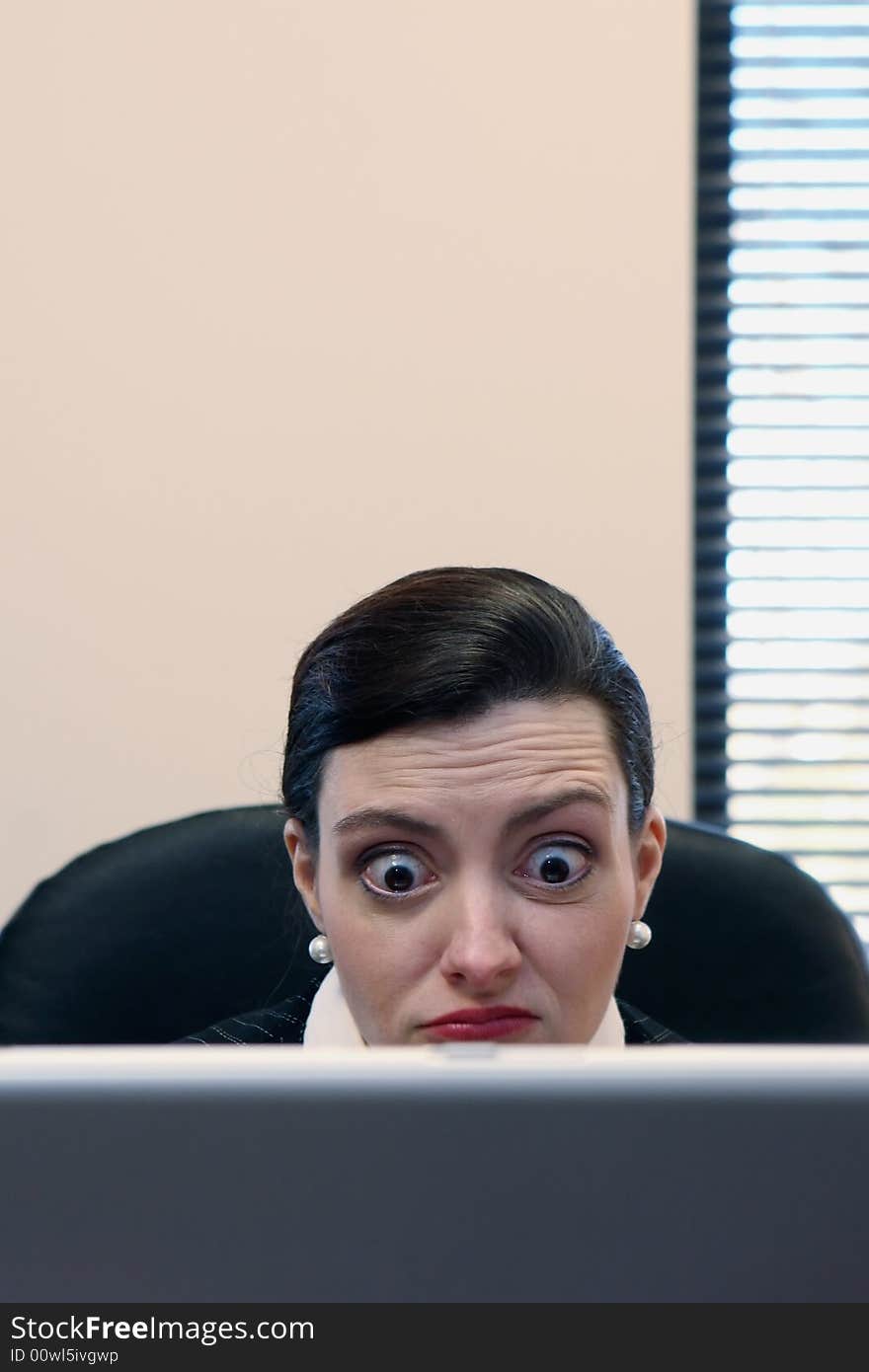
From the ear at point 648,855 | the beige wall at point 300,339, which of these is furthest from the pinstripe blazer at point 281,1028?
the beige wall at point 300,339

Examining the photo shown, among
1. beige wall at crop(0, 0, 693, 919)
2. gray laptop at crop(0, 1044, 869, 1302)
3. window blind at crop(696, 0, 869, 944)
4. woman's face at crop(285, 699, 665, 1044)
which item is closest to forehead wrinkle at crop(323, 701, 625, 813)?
woman's face at crop(285, 699, 665, 1044)

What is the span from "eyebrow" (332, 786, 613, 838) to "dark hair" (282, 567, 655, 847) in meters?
0.07

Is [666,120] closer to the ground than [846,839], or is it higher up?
higher up

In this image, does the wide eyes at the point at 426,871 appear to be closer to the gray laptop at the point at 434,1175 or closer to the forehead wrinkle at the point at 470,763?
the forehead wrinkle at the point at 470,763

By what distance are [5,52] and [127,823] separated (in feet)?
3.44

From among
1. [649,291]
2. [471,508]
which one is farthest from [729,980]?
[649,291]

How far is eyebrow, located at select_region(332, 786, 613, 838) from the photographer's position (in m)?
1.11

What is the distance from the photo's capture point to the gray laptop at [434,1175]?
433mm

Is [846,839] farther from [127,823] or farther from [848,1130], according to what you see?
[848,1130]

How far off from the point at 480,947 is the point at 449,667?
229mm

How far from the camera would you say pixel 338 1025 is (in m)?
1.23

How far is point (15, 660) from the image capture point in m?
2.11

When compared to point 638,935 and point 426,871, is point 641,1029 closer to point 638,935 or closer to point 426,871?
point 638,935

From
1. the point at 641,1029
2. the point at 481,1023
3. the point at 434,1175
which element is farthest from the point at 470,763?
the point at 434,1175
